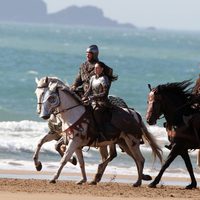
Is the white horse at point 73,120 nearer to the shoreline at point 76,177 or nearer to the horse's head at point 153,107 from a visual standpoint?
the horse's head at point 153,107

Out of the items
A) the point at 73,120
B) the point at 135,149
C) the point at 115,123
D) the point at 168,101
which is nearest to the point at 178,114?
the point at 168,101

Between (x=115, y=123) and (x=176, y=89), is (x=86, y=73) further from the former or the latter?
(x=176, y=89)

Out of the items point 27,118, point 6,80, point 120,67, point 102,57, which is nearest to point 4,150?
point 27,118

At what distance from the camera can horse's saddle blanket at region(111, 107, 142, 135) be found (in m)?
18.1

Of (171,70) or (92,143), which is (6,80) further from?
(92,143)

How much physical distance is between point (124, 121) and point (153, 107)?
892 millimetres

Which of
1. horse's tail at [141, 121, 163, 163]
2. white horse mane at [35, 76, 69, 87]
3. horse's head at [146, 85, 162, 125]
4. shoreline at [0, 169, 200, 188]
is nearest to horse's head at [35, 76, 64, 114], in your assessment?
white horse mane at [35, 76, 69, 87]

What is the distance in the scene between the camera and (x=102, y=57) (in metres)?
101

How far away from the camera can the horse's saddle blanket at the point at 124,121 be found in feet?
59.5

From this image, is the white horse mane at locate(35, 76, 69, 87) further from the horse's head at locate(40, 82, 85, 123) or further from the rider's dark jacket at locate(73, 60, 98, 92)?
the rider's dark jacket at locate(73, 60, 98, 92)

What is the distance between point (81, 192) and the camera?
16406 millimetres

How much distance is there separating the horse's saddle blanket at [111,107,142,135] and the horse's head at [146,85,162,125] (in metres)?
0.79

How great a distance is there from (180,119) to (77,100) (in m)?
1.80

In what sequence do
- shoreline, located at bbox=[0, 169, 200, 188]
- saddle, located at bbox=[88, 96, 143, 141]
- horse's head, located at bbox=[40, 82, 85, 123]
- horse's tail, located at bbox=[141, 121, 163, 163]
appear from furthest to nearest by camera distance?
shoreline, located at bbox=[0, 169, 200, 188]
horse's tail, located at bbox=[141, 121, 163, 163]
saddle, located at bbox=[88, 96, 143, 141]
horse's head, located at bbox=[40, 82, 85, 123]
